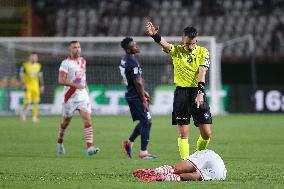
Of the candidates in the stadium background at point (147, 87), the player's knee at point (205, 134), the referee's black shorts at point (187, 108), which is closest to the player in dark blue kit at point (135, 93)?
the stadium background at point (147, 87)

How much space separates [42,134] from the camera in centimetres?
2189

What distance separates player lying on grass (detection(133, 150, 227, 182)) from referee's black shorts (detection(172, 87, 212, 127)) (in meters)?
2.03

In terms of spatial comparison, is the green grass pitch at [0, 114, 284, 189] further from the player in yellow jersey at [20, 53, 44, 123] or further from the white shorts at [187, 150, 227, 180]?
the player in yellow jersey at [20, 53, 44, 123]

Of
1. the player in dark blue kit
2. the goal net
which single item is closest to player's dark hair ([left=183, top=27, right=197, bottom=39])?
the player in dark blue kit

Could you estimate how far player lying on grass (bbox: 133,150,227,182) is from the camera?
10922 mm

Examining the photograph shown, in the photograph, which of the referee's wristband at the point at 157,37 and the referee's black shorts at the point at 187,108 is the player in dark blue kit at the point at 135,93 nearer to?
the referee's black shorts at the point at 187,108

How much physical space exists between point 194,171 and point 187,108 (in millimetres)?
2179

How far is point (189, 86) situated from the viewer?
13.1 metres

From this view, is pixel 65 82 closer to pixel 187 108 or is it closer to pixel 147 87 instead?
pixel 187 108

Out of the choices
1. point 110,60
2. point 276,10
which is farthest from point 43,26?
point 276,10

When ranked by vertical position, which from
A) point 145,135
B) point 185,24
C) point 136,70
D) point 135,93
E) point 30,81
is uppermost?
point 185,24

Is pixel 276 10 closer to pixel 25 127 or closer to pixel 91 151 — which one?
pixel 25 127

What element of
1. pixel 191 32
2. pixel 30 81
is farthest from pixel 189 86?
pixel 30 81

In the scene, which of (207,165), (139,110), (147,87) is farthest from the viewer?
(147,87)
